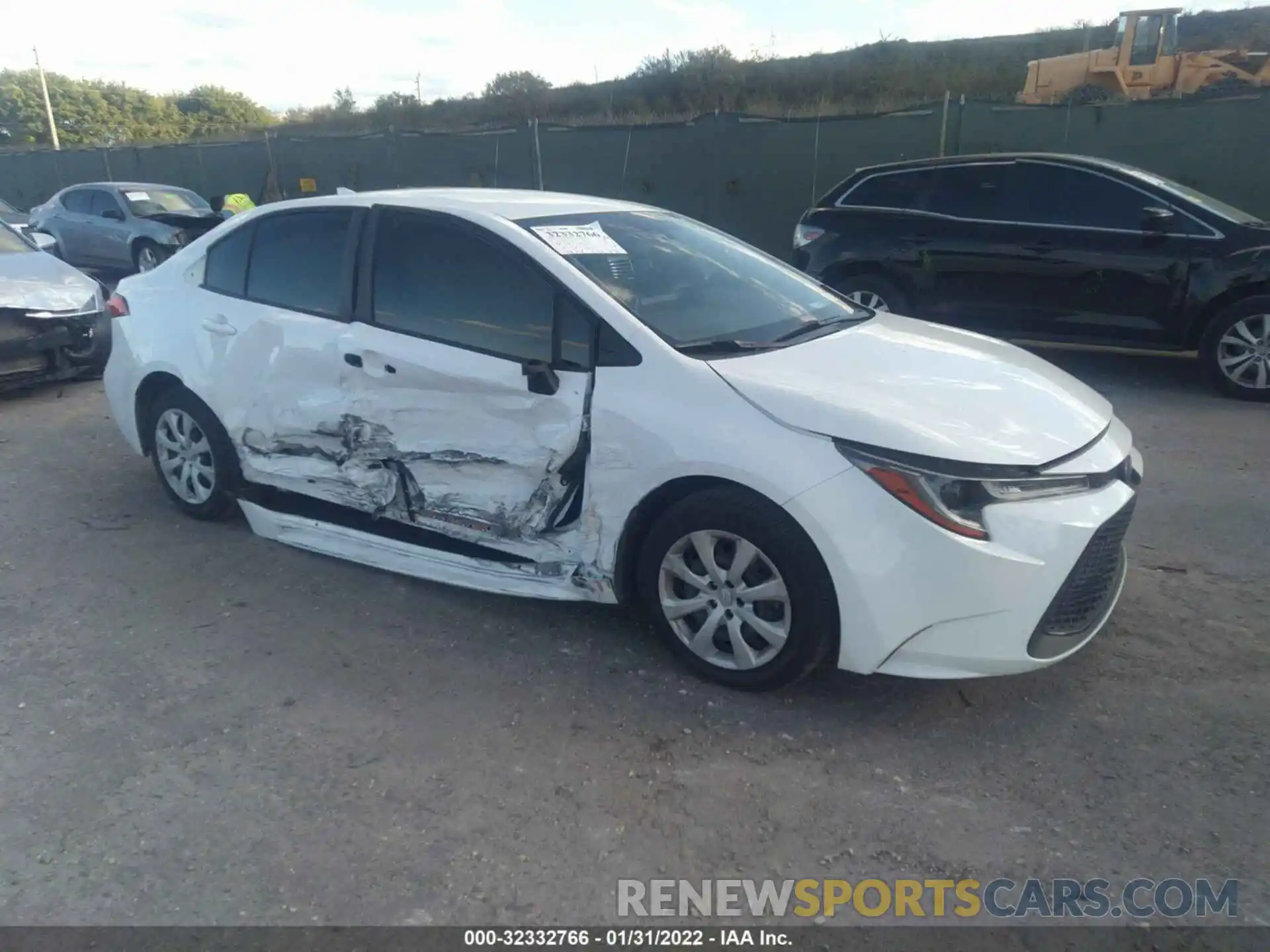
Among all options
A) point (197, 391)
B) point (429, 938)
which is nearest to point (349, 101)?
point (197, 391)

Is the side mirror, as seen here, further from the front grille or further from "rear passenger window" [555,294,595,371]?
"rear passenger window" [555,294,595,371]

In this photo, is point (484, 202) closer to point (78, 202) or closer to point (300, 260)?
point (300, 260)

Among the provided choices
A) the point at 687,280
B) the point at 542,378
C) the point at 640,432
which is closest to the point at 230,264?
the point at 542,378

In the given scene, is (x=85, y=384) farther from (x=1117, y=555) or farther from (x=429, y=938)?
(x=1117, y=555)

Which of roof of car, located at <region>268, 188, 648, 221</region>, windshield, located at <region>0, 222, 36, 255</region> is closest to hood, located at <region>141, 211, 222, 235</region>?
windshield, located at <region>0, 222, 36, 255</region>

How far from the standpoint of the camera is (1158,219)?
23.7 ft

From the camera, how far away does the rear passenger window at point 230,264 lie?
4.64 meters

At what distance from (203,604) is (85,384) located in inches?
204

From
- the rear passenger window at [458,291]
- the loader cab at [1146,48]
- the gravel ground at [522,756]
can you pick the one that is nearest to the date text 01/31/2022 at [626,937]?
the gravel ground at [522,756]

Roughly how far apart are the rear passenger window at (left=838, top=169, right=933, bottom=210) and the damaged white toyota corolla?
4398 mm

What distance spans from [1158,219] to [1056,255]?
73 cm

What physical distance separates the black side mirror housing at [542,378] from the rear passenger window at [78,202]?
49.0ft

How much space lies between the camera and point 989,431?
122 inches

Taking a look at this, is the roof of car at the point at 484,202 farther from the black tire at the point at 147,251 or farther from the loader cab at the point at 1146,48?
the loader cab at the point at 1146,48
